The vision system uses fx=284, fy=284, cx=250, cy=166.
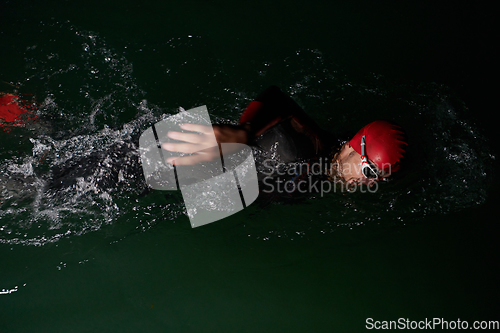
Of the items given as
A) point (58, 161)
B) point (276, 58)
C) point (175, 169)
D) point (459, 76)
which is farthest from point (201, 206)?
point (459, 76)

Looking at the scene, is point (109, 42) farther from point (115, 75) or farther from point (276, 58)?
point (276, 58)

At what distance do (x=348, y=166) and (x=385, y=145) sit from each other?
13.2 inches

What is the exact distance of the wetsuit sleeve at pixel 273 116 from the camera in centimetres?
179

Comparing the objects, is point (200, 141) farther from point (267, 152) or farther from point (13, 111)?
point (13, 111)

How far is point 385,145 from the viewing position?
5.36ft

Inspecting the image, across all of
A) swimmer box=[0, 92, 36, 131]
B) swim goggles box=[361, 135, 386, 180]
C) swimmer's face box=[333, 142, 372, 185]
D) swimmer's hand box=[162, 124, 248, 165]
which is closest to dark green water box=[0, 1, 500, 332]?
swimmer box=[0, 92, 36, 131]

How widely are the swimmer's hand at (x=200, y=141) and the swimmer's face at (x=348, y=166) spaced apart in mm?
738

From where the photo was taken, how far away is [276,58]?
285 centimetres

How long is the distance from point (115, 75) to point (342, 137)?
2113mm

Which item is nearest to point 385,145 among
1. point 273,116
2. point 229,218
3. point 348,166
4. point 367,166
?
point 367,166

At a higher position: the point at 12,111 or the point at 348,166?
the point at 12,111

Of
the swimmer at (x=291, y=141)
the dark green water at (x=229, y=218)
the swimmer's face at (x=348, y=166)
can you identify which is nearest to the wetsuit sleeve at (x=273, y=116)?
the swimmer at (x=291, y=141)

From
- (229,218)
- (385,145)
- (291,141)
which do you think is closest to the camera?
(385,145)

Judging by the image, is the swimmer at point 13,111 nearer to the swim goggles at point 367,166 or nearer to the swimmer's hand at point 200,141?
the swimmer's hand at point 200,141
